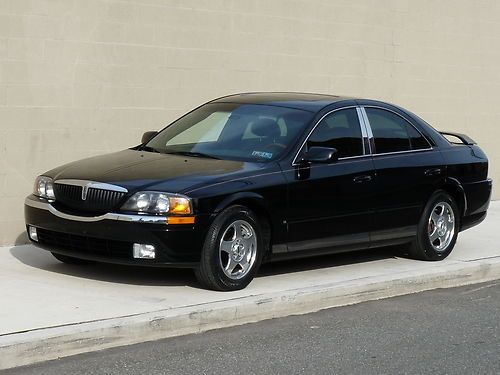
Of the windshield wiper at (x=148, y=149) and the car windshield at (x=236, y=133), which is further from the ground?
the car windshield at (x=236, y=133)

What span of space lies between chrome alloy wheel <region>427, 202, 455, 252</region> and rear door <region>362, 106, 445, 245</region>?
0.85ft

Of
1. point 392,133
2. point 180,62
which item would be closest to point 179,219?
point 392,133

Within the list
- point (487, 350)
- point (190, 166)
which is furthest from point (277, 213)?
point (487, 350)

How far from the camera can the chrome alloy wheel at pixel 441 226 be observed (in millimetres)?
10227

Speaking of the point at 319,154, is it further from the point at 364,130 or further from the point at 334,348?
the point at 334,348

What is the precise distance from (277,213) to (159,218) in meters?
1.16

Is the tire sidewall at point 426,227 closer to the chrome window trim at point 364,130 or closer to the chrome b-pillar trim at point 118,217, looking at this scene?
the chrome window trim at point 364,130

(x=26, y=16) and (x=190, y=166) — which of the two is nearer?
(x=190, y=166)

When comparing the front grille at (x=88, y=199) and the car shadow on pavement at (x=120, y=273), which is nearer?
the front grille at (x=88, y=199)

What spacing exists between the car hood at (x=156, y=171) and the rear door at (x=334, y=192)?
498 millimetres

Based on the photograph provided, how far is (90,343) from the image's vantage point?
267 inches

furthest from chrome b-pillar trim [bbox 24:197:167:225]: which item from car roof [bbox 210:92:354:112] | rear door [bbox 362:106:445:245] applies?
rear door [bbox 362:106:445:245]

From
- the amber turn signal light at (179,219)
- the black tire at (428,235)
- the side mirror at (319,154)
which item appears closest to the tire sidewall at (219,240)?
the amber turn signal light at (179,219)

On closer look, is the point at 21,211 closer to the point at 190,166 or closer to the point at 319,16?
the point at 190,166
